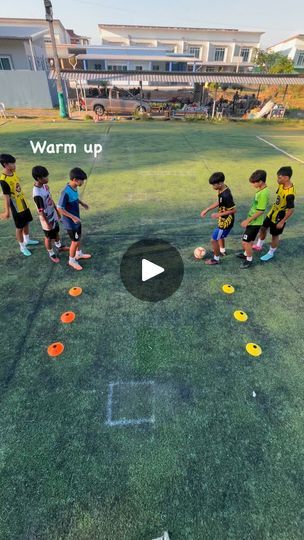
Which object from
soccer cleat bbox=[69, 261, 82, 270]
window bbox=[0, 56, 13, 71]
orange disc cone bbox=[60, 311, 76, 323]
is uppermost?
window bbox=[0, 56, 13, 71]

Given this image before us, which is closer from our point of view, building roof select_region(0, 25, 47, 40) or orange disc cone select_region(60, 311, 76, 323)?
orange disc cone select_region(60, 311, 76, 323)

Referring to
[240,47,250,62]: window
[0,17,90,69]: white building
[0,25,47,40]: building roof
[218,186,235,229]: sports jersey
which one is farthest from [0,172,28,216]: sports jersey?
[240,47,250,62]: window

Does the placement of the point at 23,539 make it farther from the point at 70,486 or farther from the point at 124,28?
the point at 124,28

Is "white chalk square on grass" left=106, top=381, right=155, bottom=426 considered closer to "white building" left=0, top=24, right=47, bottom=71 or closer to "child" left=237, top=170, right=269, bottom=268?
"child" left=237, top=170, right=269, bottom=268

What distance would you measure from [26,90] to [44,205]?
24910 mm

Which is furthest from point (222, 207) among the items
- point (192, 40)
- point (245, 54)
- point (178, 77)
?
point (245, 54)

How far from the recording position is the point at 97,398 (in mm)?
2896

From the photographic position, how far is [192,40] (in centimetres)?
4872

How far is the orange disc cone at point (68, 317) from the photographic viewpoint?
382cm

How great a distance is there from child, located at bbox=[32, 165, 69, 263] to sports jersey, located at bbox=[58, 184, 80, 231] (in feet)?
1.04

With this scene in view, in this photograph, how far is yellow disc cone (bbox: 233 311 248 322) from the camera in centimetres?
390

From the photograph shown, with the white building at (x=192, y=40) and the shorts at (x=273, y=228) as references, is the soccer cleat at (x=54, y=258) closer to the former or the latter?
the shorts at (x=273, y=228)

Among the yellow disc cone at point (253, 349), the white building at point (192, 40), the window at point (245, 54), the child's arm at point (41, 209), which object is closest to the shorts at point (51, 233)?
the child's arm at point (41, 209)

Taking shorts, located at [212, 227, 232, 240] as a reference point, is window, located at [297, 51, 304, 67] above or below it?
above
